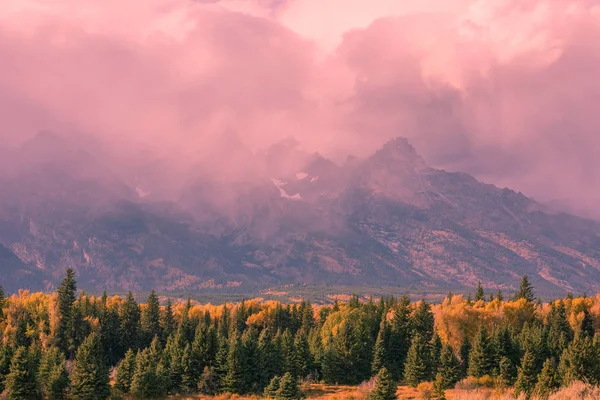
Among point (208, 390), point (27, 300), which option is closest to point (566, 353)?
point (208, 390)

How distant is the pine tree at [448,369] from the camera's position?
128500 mm

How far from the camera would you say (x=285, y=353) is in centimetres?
13688

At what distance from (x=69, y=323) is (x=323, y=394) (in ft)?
252

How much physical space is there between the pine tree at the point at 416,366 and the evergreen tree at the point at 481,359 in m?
9.63

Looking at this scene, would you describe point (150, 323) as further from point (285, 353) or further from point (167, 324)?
point (285, 353)

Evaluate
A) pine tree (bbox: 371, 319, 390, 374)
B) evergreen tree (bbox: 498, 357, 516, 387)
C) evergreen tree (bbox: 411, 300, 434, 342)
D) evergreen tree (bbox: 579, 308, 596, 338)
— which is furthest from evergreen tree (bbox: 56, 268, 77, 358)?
evergreen tree (bbox: 579, 308, 596, 338)

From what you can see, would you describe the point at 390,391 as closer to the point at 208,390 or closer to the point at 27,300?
the point at 208,390

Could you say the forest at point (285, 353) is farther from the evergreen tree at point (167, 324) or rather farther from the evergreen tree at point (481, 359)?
the evergreen tree at point (167, 324)

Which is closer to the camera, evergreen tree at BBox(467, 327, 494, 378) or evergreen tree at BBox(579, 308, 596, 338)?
evergreen tree at BBox(467, 327, 494, 378)

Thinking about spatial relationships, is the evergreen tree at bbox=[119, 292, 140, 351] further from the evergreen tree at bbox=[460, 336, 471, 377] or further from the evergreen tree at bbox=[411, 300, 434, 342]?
the evergreen tree at bbox=[460, 336, 471, 377]

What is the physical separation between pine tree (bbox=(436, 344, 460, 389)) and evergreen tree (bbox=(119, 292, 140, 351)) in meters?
86.8

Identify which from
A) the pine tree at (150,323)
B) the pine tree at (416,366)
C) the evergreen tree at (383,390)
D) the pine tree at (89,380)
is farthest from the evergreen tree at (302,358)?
the pine tree at (150,323)

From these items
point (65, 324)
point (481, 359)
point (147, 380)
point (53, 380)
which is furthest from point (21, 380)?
point (481, 359)

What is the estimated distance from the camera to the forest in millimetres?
113938
